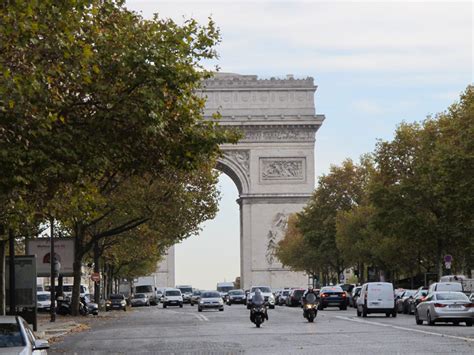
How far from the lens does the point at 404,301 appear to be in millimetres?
65625

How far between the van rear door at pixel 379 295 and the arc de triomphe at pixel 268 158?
61.5 m

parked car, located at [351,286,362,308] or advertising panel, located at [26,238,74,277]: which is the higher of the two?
advertising panel, located at [26,238,74,277]

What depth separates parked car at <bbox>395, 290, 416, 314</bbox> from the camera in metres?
64.8

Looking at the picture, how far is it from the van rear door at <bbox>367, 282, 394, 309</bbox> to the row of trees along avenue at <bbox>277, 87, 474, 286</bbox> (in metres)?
5.54

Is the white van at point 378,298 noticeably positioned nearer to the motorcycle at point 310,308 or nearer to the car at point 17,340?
the motorcycle at point 310,308

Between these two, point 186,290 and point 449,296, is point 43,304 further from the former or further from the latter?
point 186,290

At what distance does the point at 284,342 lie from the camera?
32906mm

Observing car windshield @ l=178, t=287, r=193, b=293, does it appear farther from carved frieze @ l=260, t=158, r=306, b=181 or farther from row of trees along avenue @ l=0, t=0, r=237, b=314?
row of trees along avenue @ l=0, t=0, r=237, b=314

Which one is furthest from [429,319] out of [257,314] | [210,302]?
[210,302]

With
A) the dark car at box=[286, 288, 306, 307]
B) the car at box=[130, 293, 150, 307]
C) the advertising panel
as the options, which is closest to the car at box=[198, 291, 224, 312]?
the dark car at box=[286, 288, 306, 307]

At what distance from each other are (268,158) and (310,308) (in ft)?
233

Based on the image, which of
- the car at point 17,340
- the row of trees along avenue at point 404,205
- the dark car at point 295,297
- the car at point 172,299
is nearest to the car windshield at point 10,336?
the car at point 17,340

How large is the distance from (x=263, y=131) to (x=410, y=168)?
44.7m

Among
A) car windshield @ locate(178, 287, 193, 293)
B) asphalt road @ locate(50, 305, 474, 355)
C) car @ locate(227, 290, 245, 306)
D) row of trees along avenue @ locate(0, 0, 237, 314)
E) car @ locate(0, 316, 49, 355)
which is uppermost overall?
row of trees along avenue @ locate(0, 0, 237, 314)
